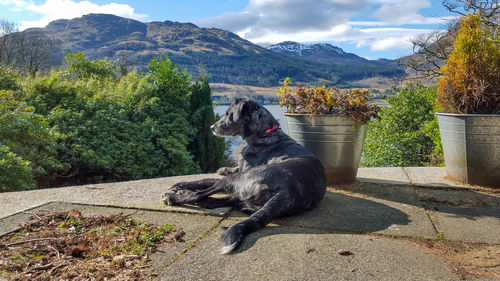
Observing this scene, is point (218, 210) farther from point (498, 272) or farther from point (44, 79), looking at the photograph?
point (44, 79)

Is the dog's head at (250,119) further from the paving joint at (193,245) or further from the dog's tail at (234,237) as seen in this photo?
the dog's tail at (234,237)

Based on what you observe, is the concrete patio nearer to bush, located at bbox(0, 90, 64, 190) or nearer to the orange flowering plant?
the orange flowering plant

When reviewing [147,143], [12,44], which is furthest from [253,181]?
[12,44]

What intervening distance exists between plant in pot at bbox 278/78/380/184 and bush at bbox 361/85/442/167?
20.6 ft

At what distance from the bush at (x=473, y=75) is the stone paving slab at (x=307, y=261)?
3.00 m

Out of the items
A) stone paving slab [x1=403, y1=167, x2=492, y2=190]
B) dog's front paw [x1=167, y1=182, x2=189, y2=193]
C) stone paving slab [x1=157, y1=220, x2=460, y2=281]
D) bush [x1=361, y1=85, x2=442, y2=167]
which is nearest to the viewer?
stone paving slab [x1=157, y1=220, x2=460, y2=281]

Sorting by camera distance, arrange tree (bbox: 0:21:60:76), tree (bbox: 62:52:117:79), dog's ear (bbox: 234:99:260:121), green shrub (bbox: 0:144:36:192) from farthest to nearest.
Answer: tree (bbox: 0:21:60:76), tree (bbox: 62:52:117:79), green shrub (bbox: 0:144:36:192), dog's ear (bbox: 234:99:260:121)

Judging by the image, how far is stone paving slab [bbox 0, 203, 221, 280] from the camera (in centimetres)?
258

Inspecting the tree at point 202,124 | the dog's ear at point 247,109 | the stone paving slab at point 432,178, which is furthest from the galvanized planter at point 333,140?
the tree at point 202,124

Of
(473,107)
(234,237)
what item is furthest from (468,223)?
(234,237)

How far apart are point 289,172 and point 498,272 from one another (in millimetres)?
1798

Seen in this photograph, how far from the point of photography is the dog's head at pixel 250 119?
4406mm

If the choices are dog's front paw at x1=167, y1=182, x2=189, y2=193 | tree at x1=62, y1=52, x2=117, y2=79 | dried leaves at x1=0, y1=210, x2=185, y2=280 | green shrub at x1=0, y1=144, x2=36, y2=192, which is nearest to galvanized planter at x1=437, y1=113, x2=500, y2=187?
dog's front paw at x1=167, y1=182, x2=189, y2=193

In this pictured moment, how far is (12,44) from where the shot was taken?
46.2 meters
